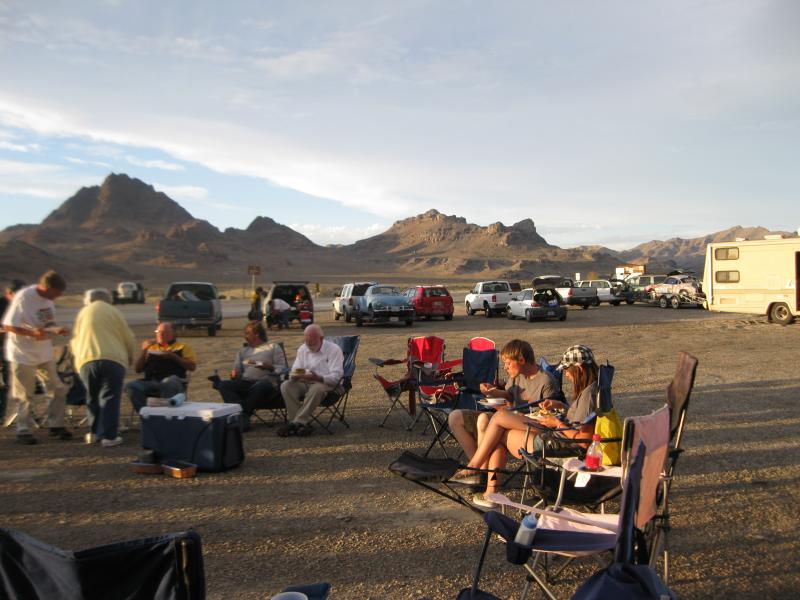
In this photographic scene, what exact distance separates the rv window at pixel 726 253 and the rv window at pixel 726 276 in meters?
0.47

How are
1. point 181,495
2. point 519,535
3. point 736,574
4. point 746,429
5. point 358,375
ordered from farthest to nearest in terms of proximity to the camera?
point 358,375
point 746,429
point 181,495
point 736,574
point 519,535

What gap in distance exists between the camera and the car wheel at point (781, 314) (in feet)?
64.2

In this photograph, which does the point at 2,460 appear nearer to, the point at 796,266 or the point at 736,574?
the point at 736,574

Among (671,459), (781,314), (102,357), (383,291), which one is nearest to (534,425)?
(671,459)

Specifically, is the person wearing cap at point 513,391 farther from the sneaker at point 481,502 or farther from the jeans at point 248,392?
the jeans at point 248,392

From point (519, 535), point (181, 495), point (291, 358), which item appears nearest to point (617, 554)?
point (519, 535)

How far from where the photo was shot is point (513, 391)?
225 inches

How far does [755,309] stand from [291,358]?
588 inches

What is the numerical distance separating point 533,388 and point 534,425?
1.04 metres

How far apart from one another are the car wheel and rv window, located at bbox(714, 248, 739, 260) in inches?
76.4

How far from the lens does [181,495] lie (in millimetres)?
5102

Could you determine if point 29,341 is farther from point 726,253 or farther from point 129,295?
point 129,295

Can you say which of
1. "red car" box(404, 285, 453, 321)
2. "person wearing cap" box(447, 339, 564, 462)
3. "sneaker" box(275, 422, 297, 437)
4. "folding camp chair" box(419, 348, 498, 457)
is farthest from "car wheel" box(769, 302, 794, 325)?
"sneaker" box(275, 422, 297, 437)

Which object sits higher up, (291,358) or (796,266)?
(796,266)
